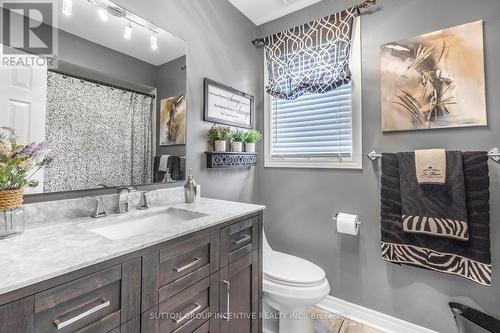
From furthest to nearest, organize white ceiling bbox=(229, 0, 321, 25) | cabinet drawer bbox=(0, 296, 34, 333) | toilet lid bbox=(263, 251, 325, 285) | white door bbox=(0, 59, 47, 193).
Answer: white ceiling bbox=(229, 0, 321, 25) → toilet lid bbox=(263, 251, 325, 285) → white door bbox=(0, 59, 47, 193) → cabinet drawer bbox=(0, 296, 34, 333)

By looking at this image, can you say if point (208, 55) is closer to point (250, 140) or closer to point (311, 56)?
point (250, 140)

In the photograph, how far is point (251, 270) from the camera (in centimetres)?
131

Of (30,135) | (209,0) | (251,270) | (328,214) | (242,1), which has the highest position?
(242,1)

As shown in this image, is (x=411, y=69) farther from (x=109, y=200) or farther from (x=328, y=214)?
(x=109, y=200)

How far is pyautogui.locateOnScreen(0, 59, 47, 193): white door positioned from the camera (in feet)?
3.06

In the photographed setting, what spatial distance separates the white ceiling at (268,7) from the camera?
1.99 meters

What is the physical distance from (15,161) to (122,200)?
48cm

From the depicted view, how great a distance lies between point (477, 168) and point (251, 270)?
141 cm

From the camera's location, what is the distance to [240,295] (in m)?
1.24

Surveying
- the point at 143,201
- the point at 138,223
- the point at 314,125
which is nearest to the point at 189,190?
the point at 143,201

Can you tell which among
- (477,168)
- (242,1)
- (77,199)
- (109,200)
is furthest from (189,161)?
(477,168)

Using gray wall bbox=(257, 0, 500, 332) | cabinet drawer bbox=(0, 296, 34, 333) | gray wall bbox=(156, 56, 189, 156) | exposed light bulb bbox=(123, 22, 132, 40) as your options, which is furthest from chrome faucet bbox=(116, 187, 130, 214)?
gray wall bbox=(257, 0, 500, 332)

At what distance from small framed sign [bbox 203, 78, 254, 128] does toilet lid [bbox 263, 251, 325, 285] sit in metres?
1.14

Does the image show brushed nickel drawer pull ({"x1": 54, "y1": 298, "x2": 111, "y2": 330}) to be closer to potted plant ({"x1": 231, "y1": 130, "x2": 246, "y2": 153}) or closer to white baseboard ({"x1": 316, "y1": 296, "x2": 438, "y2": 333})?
potted plant ({"x1": 231, "y1": 130, "x2": 246, "y2": 153})
